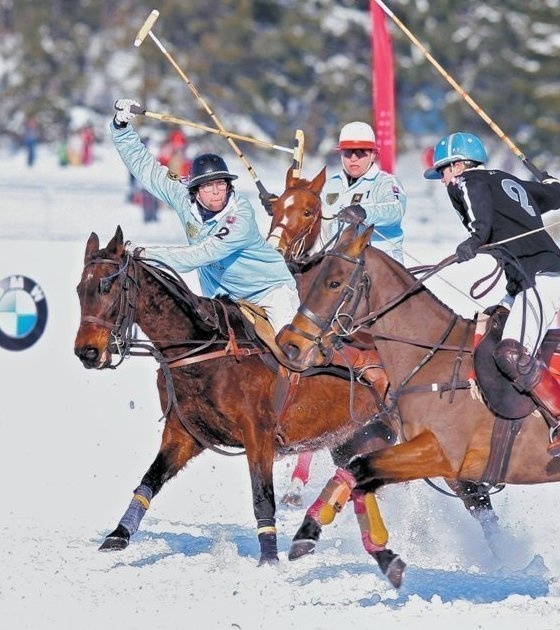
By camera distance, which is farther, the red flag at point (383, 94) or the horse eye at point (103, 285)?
the red flag at point (383, 94)

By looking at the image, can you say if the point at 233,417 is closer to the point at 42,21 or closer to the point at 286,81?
the point at 286,81

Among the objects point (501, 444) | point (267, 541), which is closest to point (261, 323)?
point (267, 541)

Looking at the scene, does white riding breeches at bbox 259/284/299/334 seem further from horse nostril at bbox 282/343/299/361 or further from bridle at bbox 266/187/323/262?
horse nostril at bbox 282/343/299/361

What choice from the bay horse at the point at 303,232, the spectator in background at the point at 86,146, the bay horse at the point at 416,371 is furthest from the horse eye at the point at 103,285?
the spectator in background at the point at 86,146

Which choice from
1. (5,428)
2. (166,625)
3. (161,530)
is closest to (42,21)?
(5,428)

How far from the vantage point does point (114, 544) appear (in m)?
6.91

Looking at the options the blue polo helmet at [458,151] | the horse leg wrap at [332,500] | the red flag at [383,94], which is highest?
the red flag at [383,94]

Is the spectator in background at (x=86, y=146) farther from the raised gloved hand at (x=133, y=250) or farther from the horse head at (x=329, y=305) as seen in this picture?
the horse head at (x=329, y=305)

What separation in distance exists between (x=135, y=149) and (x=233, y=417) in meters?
1.87

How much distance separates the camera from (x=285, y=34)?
32.8 m

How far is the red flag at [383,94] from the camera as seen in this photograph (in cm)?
1223

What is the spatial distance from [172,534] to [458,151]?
3125mm

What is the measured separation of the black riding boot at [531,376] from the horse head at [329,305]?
2.23 feet

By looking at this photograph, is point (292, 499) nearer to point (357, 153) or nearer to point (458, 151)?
point (357, 153)
